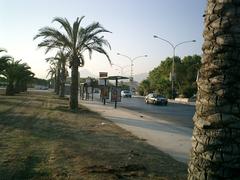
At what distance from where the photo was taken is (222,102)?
170 inches

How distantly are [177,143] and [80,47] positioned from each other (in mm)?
18267

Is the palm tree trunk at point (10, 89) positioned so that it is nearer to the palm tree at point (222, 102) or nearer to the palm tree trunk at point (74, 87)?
the palm tree trunk at point (74, 87)

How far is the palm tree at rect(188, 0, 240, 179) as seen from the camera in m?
4.30

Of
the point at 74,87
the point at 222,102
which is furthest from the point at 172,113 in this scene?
the point at 222,102

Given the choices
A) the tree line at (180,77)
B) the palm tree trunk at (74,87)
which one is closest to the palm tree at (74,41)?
the palm tree trunk at (74,87)

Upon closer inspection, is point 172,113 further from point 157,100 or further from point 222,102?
point 222,102

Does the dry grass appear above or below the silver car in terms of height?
below

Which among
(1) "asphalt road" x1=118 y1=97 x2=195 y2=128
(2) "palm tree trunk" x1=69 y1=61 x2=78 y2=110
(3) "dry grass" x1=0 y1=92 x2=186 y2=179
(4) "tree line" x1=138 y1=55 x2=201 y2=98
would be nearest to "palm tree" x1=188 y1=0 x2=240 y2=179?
Answer: (3) "dry grass" x1=0 y1=92 x2=186 y2=179

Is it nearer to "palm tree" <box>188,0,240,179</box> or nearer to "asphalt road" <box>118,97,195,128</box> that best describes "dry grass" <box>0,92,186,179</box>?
"palm tree" <box>188,0,240,179</box>

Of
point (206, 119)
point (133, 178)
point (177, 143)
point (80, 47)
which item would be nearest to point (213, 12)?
point (206, 119)

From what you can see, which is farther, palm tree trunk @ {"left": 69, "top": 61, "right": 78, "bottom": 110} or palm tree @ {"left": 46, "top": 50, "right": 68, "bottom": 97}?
palm tree @ {"left": 46, "top": 50, "right": 68, "bottom": 97}

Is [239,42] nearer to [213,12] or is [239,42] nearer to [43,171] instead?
[213,12]

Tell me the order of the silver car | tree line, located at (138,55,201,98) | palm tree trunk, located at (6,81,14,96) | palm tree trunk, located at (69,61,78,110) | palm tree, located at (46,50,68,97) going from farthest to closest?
tree line, located at (138,55,201,98)
palm tree trunk, located at (6,81,14,96)
the silver car
palm tree, located at (46,50,68,97)
palm tree trunk, located at (69,61,78,110)

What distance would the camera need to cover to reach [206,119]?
14.5 ft
